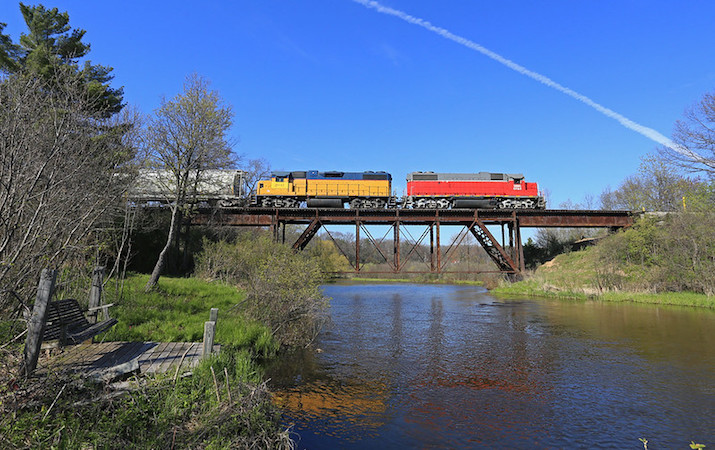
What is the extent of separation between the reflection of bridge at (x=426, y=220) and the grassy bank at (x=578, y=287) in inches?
66.9

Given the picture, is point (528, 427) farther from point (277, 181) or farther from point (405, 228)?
point (277, 181)

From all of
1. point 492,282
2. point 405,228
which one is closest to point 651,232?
point 492,282

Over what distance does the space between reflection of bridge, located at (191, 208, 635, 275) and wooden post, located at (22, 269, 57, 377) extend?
71.0 feet

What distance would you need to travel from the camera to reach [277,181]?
3044 cm

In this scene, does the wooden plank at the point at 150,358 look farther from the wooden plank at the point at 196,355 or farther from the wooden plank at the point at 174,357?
the wooden plank at the point at 196,355

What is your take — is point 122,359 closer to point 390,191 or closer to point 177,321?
point 177,321


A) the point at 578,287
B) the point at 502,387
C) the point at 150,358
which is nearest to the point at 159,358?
the point at 150,358

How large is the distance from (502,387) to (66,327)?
8779 millimetres

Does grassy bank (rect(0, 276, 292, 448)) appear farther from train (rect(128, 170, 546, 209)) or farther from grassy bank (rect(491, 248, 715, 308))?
grassy bank (rect(491, 248, 715, 308))

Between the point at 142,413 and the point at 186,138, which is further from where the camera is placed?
the point at 186,138

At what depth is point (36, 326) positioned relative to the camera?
5008mm

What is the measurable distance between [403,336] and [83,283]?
10.7 meters

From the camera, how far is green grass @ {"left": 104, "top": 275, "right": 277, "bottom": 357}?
9312 mm

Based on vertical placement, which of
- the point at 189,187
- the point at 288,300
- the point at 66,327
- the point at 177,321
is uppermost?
the point at 189,187
